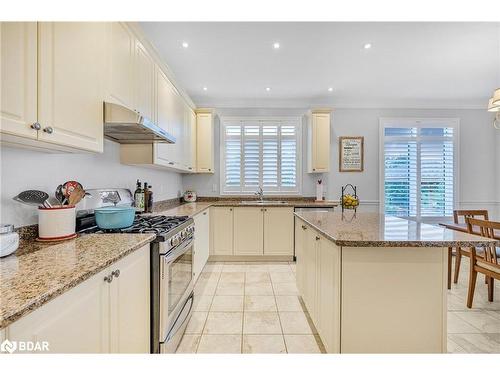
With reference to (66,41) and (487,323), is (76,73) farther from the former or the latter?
(487,323)

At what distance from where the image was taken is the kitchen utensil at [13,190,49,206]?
131 cm

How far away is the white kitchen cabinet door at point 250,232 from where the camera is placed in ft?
12.5

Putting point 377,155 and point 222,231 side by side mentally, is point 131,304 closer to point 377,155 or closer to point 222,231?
point 222,231

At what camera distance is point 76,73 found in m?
1.30

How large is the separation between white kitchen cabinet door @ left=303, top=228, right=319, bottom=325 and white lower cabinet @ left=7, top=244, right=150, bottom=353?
47.4 inches

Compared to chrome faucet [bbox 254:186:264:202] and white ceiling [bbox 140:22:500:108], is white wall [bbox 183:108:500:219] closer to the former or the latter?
white ceiling [bbox 140:22:500:108]

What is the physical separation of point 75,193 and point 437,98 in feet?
17.7

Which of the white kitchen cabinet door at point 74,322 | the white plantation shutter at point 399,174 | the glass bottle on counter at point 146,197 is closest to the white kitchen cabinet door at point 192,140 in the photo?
the glass bottle on counter at point 146,197

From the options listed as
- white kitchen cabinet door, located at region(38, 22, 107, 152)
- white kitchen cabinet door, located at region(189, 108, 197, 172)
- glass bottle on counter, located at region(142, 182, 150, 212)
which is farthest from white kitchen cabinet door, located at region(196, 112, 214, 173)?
white kitchen cabinet door, located at region(38, 22, 107, 152)

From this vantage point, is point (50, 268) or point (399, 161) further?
point (399, 161)

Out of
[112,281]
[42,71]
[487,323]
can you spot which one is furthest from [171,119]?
[487,323]

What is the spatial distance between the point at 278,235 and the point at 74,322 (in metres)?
3.12

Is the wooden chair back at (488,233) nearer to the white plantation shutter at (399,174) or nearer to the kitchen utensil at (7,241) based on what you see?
the white plantation shutter at (399,174)

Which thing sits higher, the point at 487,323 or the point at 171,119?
the point at 171,119
